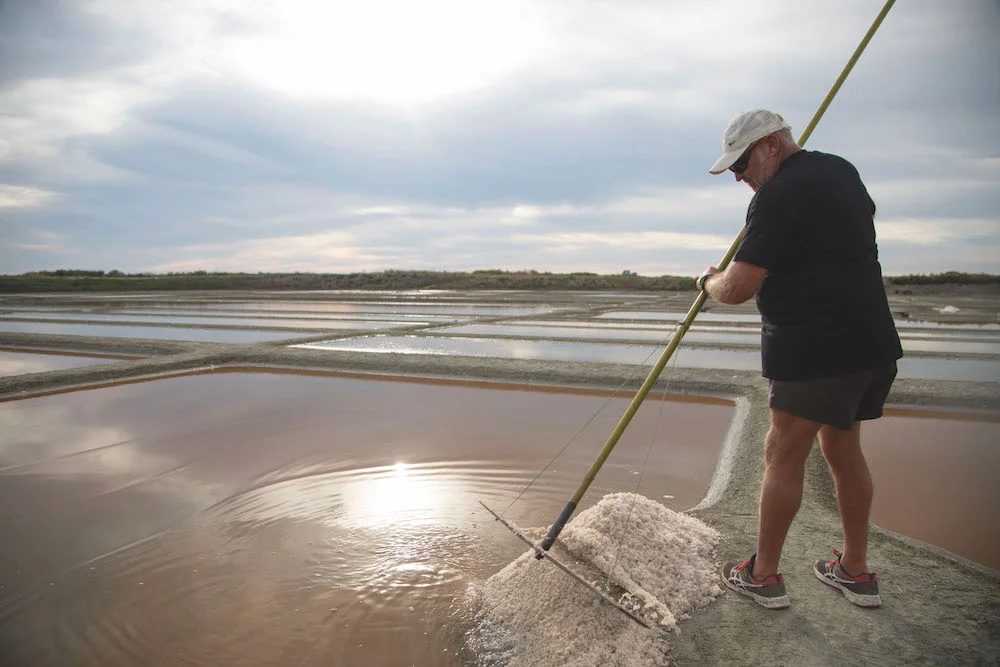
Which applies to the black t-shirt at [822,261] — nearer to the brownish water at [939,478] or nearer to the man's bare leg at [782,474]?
the man's bare leg at [782,474]

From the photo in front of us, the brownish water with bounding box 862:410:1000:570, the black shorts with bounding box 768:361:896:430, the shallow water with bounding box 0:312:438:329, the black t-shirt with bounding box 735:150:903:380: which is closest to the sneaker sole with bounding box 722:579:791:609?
the black shorts with bounding box 768:361:896:430

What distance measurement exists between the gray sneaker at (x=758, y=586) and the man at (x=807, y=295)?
0.21m

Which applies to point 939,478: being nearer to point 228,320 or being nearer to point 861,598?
point 861,598

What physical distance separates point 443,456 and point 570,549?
1.70m

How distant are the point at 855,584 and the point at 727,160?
4.45 ft

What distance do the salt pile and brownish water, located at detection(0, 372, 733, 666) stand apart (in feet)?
0.53

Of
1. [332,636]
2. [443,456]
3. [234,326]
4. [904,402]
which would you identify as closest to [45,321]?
[234,326]

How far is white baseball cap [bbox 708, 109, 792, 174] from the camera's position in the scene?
1.71 metres

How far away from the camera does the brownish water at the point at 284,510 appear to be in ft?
6.55

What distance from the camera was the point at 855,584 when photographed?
6.24 feet

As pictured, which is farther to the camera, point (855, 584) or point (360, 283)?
point (360, 283)

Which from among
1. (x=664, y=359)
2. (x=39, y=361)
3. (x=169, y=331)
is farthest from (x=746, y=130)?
(x=169, y=331)

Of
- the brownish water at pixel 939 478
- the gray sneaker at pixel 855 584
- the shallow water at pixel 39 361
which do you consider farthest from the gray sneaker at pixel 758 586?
the shallow water at pixel 39 361

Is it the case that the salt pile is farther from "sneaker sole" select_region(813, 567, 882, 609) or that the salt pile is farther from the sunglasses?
the sunglasses
